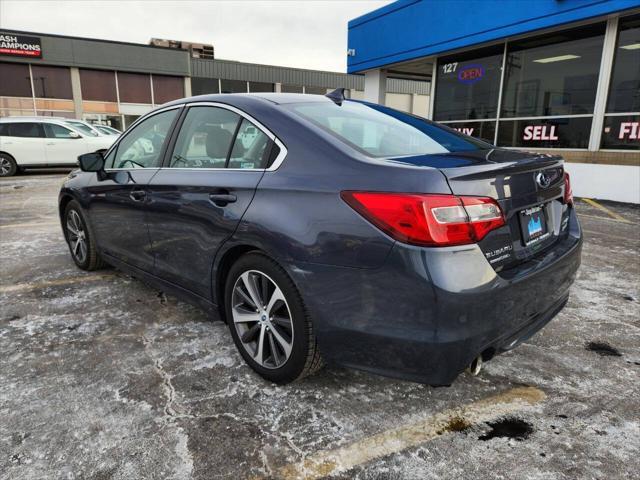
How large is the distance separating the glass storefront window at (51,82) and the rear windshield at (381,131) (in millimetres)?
30019

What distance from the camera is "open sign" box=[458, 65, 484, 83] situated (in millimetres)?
11805

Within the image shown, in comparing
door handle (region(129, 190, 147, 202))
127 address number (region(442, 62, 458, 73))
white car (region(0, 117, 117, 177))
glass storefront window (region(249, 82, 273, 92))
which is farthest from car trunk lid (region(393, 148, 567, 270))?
glass storefront window (region(249, 82, 273, 92))

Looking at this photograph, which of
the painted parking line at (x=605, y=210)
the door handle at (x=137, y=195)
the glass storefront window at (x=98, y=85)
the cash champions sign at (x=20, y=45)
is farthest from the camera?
the glass storefront window at (x=98, y=85)

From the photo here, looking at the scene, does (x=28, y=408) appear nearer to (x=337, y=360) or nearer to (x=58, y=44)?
(x=337, y=360)

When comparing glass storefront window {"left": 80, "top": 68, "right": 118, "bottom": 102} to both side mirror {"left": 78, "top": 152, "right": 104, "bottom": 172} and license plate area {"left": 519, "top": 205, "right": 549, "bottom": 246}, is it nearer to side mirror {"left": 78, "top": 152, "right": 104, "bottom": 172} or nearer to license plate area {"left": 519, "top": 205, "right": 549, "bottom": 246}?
side mirror {"left": 78, "top": 152, "right": 104, "bottom": 172}

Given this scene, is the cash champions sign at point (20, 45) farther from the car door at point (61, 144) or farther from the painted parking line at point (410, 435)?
the painted parking line at point (410, 435)

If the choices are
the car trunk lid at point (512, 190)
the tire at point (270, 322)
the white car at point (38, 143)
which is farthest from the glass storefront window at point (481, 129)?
the white car at point (38, 143)

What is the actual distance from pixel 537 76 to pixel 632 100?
86.5 inches

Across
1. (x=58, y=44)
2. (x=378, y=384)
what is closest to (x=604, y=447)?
(x=378, y=384)

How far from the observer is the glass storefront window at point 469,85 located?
451 inches

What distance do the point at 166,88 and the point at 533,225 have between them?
106 ft

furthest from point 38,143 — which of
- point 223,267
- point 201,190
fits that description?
point 223,267

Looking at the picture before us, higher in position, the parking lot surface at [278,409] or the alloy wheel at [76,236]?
the alloy wheel at [76,236]

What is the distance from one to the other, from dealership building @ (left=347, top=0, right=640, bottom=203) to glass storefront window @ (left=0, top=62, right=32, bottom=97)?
22.7 meters
